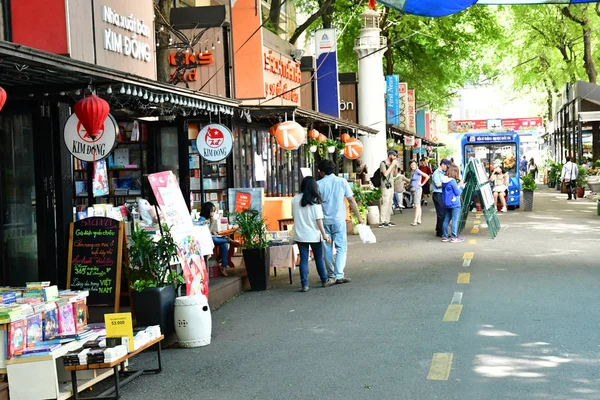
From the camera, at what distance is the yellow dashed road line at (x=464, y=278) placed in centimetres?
1300

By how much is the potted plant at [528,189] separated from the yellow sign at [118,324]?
22.5 meters

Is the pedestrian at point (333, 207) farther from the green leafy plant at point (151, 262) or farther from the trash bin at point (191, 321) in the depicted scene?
the trash bin at point (191, 321)

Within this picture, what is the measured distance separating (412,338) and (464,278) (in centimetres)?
438

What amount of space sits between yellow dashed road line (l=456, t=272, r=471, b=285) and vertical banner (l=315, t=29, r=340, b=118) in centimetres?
1587

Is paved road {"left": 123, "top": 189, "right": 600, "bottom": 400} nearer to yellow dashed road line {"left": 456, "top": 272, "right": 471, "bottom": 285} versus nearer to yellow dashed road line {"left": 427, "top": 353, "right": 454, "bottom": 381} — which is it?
yellow dashed road line {"left": 427, "top": 353, "right": 454, "bottom": 381}

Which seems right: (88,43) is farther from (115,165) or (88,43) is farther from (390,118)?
(390,118)

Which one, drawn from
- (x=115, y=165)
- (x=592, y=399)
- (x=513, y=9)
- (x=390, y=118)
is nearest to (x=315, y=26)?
(x=390, y=118)

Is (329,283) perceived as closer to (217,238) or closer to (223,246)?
(223,246)

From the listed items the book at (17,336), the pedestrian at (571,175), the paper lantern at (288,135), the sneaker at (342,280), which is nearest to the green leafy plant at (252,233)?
the sneaker at (342,280)

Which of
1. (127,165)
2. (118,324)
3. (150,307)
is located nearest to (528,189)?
(127,165)

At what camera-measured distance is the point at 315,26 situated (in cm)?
4103

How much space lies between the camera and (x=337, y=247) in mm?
13391

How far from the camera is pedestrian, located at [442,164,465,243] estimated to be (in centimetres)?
1931

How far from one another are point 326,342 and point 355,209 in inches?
174
